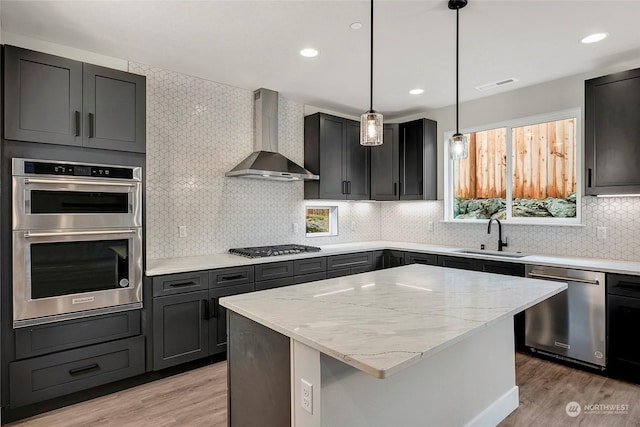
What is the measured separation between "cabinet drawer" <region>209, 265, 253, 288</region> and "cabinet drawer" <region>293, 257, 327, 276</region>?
0.52m

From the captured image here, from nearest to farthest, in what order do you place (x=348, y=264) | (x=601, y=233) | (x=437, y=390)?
(x=437, y=390), (x=601, y=233), (x=348, y=264)

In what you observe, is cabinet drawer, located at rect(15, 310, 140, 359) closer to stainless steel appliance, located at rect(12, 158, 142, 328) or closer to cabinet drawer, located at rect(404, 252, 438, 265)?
stainless steel appliance, located at rect(12, 158, 142, 328)

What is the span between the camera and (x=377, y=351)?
1191 millimetres

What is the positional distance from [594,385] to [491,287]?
1577 millimetres

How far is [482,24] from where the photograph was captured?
252cm

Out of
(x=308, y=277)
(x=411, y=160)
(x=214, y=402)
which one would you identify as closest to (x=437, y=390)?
(x=214, y=402)

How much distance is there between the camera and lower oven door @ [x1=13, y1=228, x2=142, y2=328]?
2.31m

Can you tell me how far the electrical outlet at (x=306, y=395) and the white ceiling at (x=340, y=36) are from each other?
215 centimetres

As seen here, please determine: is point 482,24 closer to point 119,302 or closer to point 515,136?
point 515,136

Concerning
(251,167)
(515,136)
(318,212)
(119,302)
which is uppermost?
(515,136)

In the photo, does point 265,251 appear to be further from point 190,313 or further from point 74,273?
point 74,273

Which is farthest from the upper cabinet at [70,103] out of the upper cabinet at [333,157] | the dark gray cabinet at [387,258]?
the dark gray cabinet at [387,258]

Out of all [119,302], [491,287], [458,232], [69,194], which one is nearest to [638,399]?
[491,287]

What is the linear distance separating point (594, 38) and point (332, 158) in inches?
105
